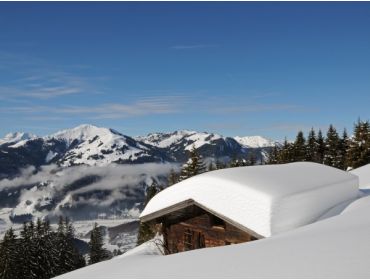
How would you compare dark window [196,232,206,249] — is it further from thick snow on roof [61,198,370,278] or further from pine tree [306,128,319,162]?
pine tree [306,128,319,162]

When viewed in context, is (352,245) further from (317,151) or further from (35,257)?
(317,151)

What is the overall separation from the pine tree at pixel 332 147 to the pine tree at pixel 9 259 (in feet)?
156

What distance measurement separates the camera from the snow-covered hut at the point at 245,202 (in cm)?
1123

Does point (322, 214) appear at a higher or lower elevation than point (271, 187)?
lower

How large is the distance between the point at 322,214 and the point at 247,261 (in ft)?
24.3

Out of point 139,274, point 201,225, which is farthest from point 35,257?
point 139,274

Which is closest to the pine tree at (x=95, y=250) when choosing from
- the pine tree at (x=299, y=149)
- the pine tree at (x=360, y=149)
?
the pine tree at (x=299, y=149)

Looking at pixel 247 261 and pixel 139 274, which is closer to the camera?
pixel 247 261

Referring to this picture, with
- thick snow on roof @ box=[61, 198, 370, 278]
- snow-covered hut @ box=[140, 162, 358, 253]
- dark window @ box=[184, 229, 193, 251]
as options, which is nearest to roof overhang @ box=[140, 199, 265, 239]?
snow-covered hut @ box=[140, 162, 358, 253]

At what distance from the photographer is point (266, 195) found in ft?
37.0

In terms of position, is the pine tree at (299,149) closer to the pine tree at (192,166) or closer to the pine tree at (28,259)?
the pine tree at (192,166)

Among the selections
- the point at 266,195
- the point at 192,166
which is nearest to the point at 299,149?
the point at 192,166

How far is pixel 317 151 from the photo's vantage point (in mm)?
66000

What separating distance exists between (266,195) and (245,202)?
767mm
